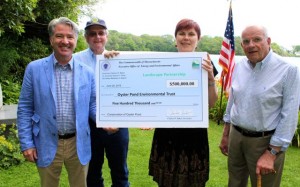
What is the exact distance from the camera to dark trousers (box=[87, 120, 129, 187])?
3.52 metres

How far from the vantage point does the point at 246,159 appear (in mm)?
3105

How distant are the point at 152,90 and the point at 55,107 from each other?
839 millimetres

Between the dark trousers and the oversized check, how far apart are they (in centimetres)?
67

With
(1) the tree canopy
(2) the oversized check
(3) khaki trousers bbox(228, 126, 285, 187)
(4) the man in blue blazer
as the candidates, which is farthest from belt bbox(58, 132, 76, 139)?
(1) the tree canopy

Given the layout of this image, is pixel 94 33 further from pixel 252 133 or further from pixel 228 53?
pixel 228 53

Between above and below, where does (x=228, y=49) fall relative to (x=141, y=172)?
above

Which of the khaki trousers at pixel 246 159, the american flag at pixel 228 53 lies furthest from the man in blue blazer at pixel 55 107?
the american flag at pixel 228 53

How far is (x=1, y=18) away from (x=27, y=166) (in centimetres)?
293

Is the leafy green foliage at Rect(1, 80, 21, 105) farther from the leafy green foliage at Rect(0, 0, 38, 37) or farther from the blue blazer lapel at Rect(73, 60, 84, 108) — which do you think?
the blue blazer lapel at Rect(73, 60, 84, 108)

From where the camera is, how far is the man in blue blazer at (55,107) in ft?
9.04

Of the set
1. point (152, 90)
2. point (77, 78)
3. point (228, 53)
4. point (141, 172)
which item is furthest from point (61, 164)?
point (228, 53)

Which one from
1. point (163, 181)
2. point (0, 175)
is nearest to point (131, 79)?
point (163, 181)

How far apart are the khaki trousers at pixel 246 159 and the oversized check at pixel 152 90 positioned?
60cm

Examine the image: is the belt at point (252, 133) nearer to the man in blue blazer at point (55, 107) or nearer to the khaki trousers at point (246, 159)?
the khaki trousers at point (246, 159)
